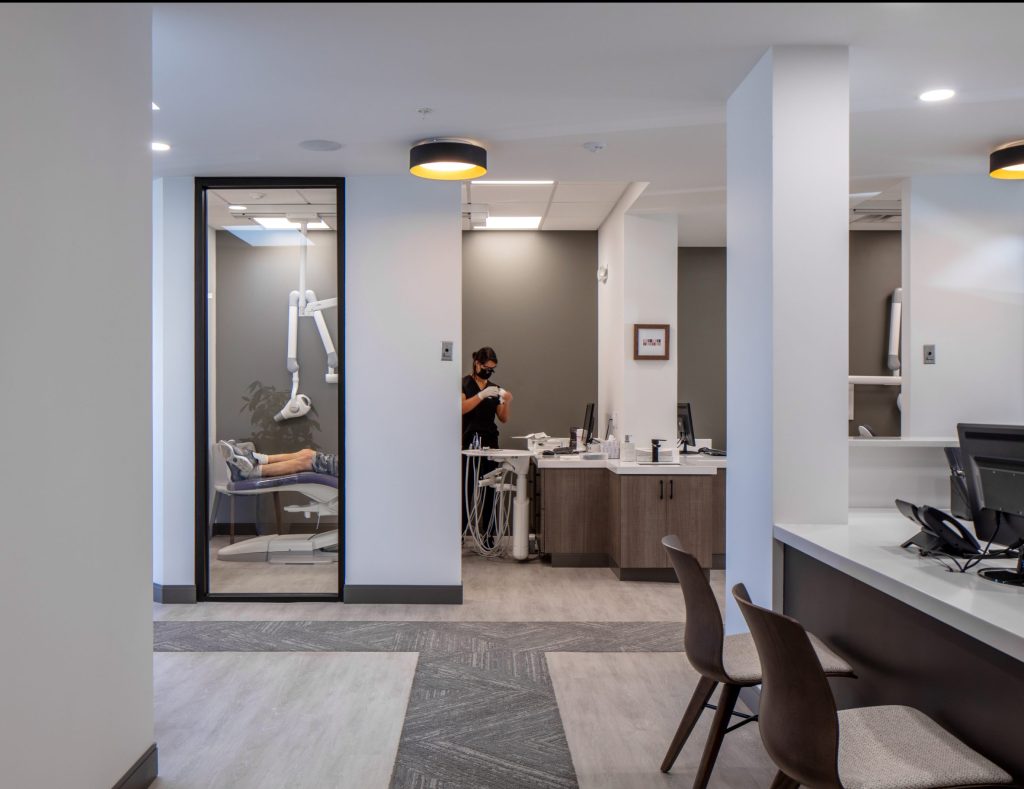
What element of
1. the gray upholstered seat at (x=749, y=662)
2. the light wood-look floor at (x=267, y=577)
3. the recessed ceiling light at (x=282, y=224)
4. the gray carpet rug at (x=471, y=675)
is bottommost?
the gray carpet rug at (x=471, y=675)

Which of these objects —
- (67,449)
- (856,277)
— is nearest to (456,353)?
(67,449)

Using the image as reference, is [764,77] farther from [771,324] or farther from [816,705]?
[816,705]

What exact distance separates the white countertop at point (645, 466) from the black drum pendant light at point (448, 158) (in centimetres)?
235

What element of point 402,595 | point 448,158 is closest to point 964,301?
point 448,158

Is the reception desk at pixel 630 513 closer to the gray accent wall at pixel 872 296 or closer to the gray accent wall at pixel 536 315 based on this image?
the gray accent wall at pixel 536 315

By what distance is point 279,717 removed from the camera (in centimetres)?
311

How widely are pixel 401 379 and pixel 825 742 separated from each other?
11.7 feet

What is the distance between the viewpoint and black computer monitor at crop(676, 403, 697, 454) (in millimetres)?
6316

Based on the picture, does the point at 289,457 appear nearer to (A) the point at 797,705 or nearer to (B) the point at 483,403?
(B) the point at 483,403

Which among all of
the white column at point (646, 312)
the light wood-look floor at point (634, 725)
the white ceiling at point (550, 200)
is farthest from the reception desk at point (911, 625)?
the white ceiling at point (550, 200)

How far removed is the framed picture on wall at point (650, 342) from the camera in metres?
6.24

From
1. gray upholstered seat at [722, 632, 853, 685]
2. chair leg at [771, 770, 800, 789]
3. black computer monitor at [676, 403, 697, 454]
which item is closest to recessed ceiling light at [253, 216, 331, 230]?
black computer monitor at [676, 403, 697, 454]

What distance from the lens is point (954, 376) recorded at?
4930 millimetres

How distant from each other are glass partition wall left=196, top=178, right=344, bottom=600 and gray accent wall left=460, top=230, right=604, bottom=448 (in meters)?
2.86
